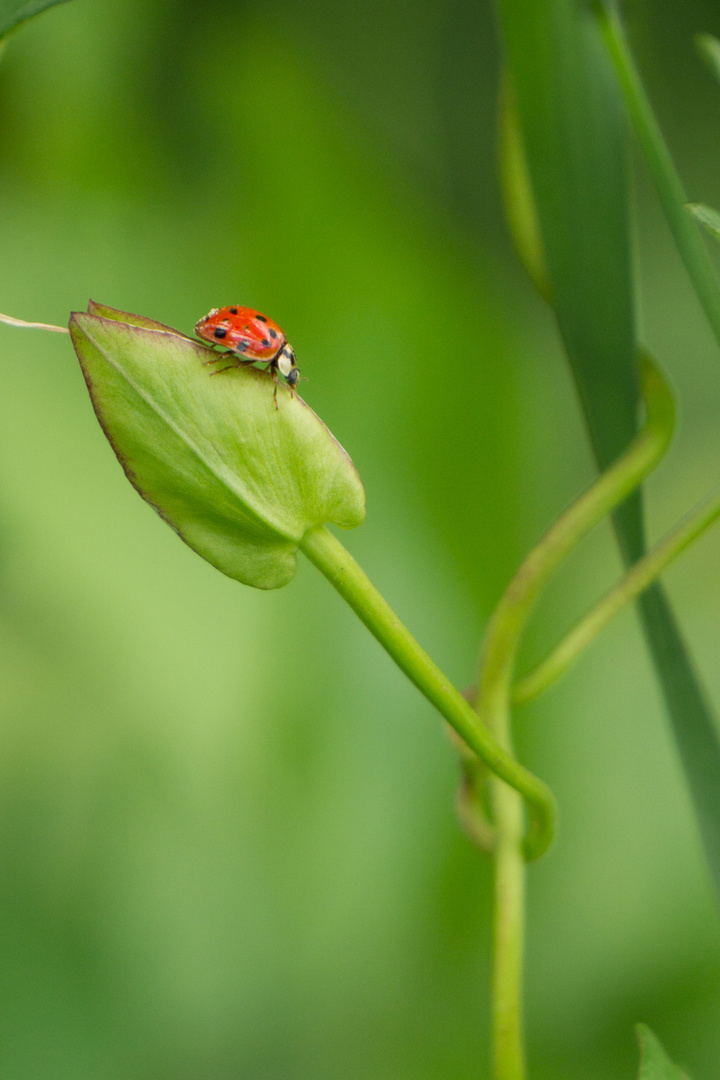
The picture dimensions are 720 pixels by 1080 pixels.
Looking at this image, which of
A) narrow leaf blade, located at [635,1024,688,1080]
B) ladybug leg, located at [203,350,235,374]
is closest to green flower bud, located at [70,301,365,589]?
ladybug leg, located at [203,350,235,374]

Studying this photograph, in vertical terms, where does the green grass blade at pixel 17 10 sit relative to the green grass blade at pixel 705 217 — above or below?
above

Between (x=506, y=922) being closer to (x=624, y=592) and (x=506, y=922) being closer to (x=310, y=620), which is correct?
(x=624, y=592)

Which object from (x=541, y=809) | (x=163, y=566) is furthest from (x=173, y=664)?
(x=541, y=809)

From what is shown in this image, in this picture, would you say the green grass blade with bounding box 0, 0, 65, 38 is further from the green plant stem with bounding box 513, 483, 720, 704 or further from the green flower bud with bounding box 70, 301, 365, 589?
the green plant stem with bounding box 513, 483, 720, 704

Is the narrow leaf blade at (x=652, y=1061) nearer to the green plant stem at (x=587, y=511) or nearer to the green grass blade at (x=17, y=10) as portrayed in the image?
the green plant stem at (x=587, y=511)

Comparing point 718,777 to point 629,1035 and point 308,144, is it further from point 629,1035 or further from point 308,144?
point 308,144

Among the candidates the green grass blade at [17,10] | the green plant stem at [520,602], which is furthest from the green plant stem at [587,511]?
the green grass blade at [17,10]
